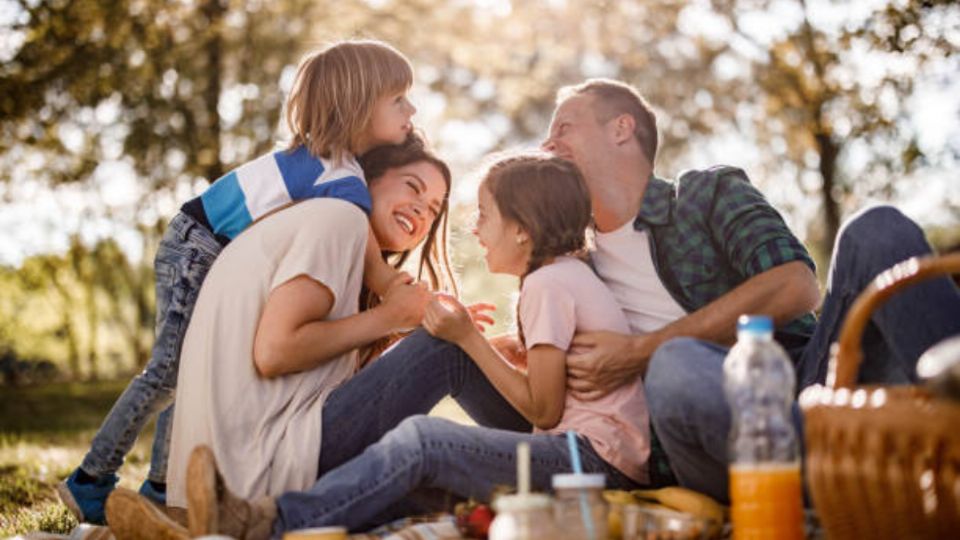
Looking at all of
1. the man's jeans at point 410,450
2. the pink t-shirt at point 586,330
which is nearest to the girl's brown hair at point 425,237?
the man's jeans at point 410,450

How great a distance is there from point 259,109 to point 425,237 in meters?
10.9

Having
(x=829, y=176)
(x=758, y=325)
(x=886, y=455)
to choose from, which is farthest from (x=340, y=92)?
(x=829, y=176)

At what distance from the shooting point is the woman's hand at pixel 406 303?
376cm

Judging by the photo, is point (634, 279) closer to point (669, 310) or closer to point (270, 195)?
Result: point (669, 310)

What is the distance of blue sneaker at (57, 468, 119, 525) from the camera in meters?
4.43

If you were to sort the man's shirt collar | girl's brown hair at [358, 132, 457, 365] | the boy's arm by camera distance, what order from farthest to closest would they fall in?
girl's brown hair at [358, 132, 457, 365] < the man's shirt collar < the boy's arm

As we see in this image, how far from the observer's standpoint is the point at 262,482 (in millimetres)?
3467

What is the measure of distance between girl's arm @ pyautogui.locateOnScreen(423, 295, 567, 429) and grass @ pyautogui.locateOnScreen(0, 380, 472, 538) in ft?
5.91

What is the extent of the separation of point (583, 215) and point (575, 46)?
14.1 meters

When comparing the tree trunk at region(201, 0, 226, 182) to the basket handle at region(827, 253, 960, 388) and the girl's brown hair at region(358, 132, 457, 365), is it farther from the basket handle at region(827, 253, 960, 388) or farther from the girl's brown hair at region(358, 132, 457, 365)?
the basket handle at region(827, 253, 960, 388)

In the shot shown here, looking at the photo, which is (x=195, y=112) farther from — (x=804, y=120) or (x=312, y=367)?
(x=312, y=367)

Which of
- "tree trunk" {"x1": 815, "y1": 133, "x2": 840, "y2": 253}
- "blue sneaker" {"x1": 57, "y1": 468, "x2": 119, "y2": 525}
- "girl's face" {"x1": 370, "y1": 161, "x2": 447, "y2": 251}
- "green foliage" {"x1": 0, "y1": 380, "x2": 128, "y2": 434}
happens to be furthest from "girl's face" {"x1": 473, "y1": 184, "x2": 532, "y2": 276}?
"tree trunk" {"x1": 815, "y1": 133, "x2": 840, "y2": 253}

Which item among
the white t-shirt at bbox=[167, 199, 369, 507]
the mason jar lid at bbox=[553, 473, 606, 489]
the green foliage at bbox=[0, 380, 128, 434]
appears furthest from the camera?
the green foliage at bbox=[0, 380, 128, 434]

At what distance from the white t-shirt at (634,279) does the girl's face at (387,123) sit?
796 millimetres
